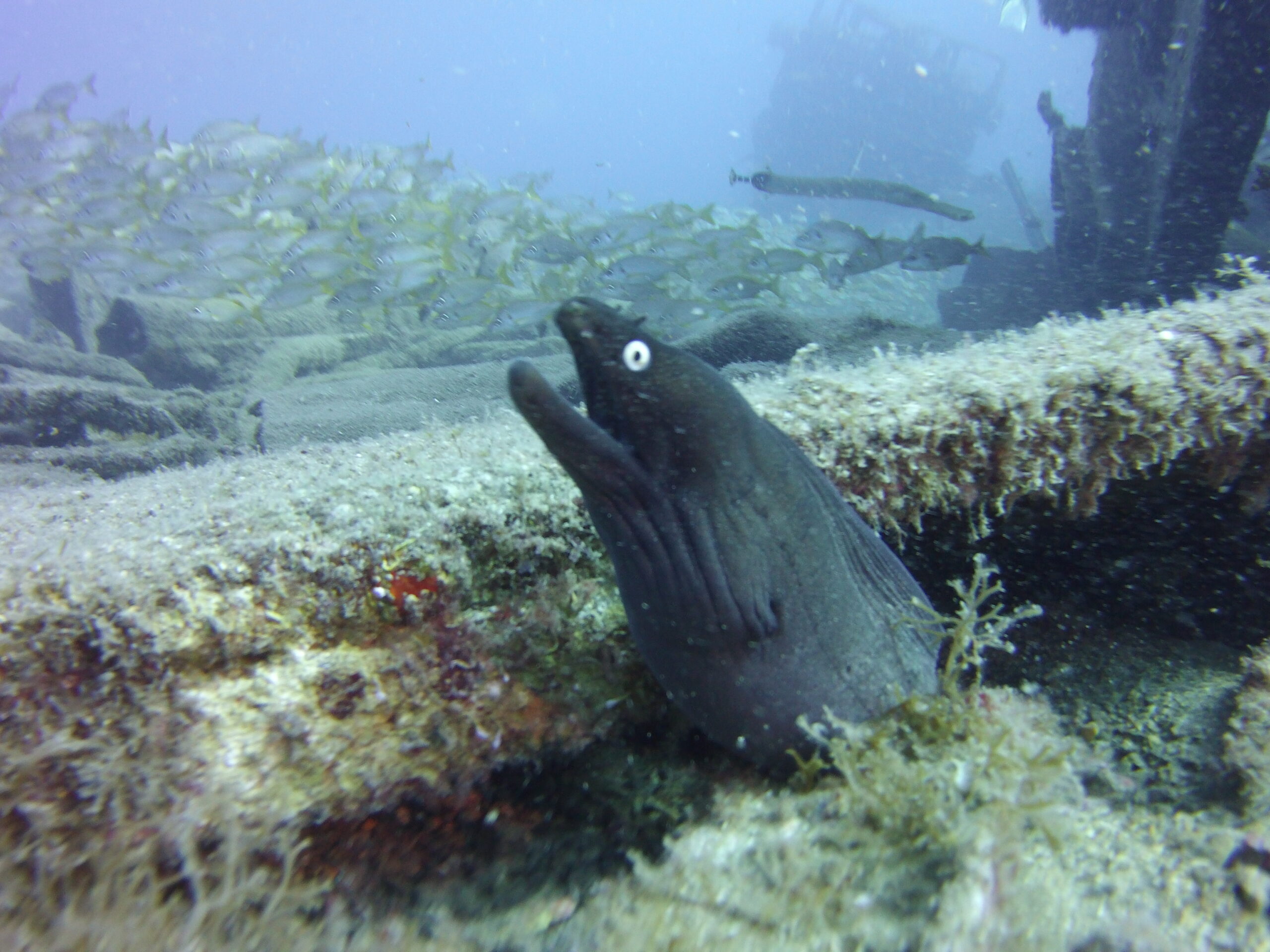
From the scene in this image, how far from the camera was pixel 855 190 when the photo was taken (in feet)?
33.3

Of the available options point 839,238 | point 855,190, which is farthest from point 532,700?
point 855,190

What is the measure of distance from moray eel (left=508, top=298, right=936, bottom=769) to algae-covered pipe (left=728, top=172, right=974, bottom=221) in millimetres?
8744

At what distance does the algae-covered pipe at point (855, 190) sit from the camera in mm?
9273

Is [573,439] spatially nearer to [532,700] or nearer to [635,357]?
[635,357]

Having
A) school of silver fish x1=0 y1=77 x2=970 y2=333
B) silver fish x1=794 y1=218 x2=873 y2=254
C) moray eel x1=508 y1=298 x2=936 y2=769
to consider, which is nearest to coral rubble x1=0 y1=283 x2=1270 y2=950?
moray eel x1=508 y1=298 x2=936 y2=769

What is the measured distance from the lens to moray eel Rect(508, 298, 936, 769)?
1481mm

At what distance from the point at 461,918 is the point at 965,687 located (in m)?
2.06

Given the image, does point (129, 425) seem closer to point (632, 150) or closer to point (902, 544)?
point (902, 544)

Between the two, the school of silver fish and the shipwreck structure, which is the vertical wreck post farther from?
the school of silver fish

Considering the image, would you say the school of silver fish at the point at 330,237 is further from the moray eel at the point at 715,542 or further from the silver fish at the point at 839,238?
the moray eel at the point at 715,542

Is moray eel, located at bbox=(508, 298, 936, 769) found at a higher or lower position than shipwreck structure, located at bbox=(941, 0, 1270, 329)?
lower

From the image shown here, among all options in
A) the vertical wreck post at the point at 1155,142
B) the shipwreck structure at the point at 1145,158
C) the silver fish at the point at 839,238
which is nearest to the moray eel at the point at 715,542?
the shipwreck structure at the point at 1145,158

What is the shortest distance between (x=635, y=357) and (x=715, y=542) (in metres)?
0.54

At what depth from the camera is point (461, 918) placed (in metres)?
1.60
